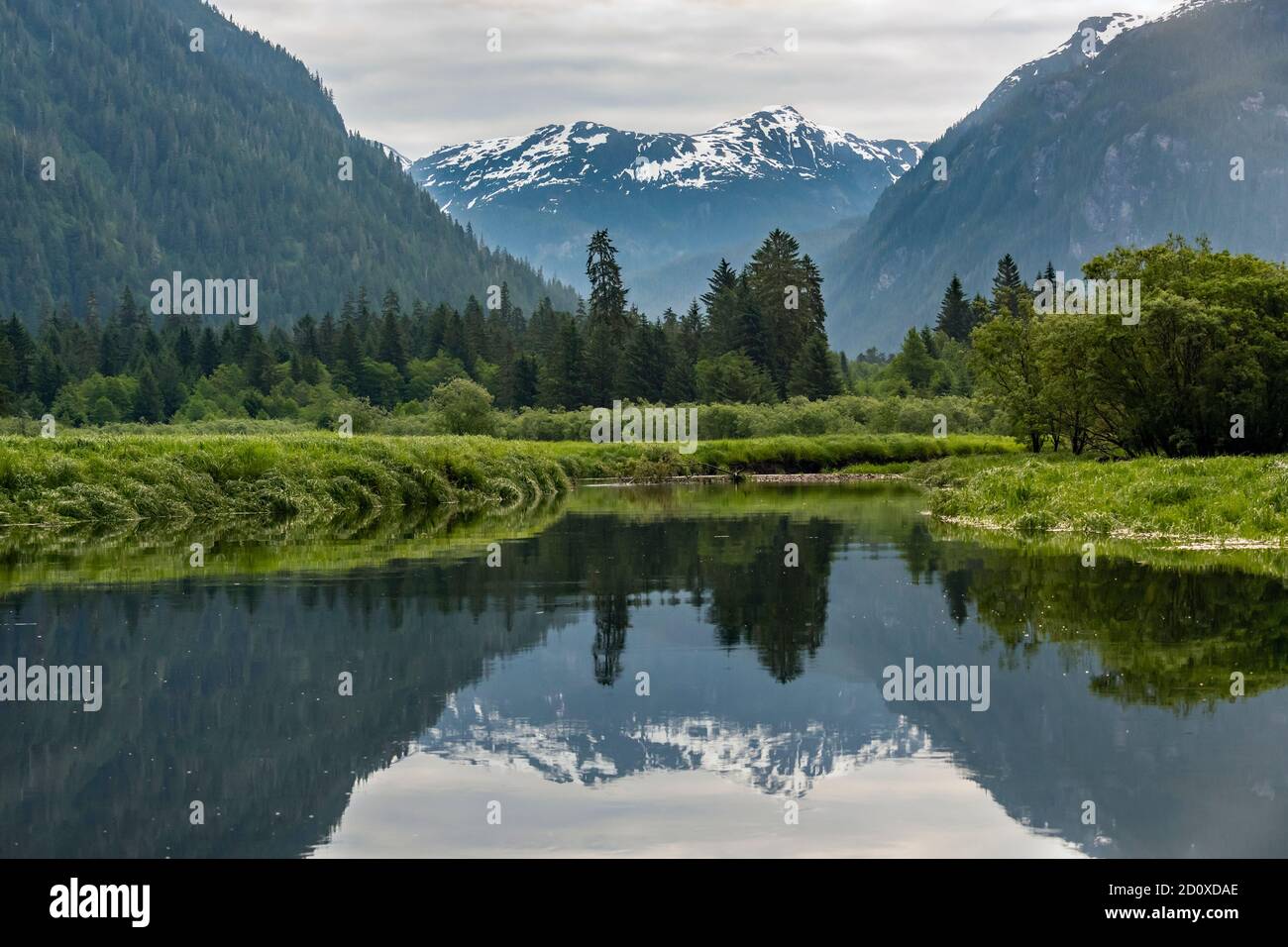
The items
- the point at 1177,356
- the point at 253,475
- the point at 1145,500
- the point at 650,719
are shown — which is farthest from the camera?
the point at 253,475

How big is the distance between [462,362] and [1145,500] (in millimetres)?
147412

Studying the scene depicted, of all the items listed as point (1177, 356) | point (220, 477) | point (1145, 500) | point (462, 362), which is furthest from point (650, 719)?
point (462, 362)

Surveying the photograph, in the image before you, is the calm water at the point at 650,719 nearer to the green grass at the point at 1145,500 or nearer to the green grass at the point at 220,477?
the green grass at the point at 1145,500

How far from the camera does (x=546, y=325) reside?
194 m

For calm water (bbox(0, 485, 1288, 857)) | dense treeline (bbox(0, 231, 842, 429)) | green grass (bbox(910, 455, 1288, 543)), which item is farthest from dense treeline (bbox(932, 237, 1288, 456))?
dense treeline (bbox(0, 231, 842, 429))

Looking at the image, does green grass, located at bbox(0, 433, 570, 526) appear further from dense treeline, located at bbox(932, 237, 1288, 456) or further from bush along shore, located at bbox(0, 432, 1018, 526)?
dense treeline, located at bbox(932, 237, 1288, 456)

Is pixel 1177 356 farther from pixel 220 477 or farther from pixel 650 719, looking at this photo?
pixel 650 719

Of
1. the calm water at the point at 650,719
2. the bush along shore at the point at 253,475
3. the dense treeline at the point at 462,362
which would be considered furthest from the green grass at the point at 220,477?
the dense treeline at the point at 462,362

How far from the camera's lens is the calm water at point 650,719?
13.8 m

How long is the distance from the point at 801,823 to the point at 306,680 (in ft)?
30.6

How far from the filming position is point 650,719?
18641 mm

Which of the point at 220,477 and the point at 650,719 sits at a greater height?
the point at 220,477

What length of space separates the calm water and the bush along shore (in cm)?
2133
